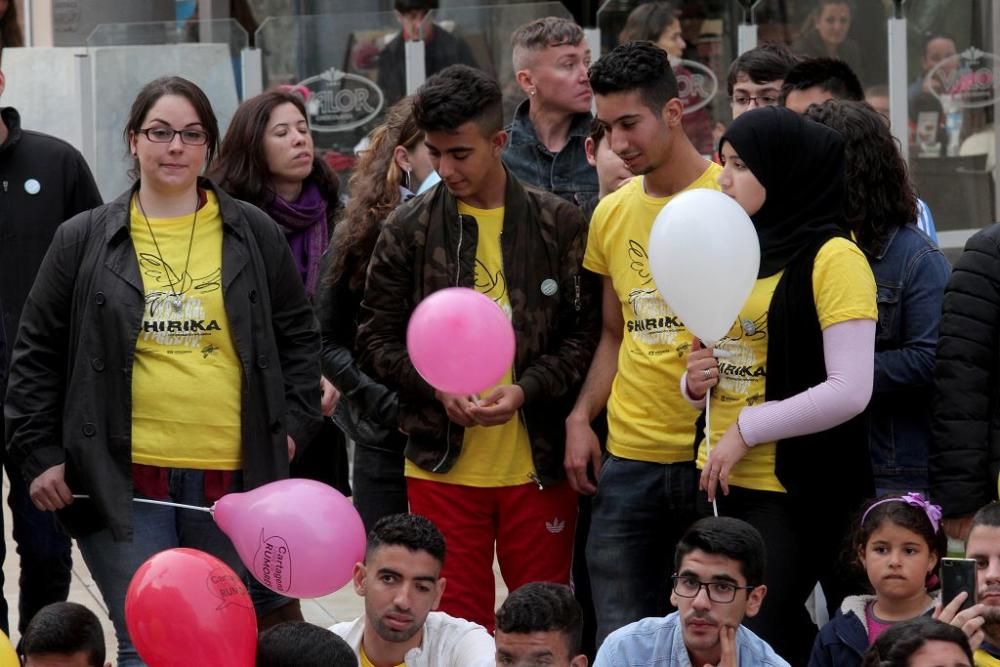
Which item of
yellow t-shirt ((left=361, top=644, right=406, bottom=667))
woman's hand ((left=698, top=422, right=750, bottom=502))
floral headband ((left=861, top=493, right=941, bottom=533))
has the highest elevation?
woman's hand ((left=698, top=422, right=750, bottom=502))

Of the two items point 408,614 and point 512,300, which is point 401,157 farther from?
point 408,614

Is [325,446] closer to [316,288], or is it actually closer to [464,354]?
[316,288]

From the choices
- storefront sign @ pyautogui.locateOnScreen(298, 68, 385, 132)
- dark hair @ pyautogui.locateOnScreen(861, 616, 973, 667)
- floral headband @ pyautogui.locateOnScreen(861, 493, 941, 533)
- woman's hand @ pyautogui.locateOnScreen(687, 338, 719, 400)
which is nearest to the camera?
dark hair @ pyautogui.locateOnScreen(861, 616, 973, 667)

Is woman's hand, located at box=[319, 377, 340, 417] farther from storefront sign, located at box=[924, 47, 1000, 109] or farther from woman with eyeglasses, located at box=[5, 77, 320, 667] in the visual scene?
storefront sign, located at box=[924, 47, 1000, 109]

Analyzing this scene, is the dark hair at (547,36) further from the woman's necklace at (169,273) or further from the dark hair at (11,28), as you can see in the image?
the dark hair at (11,28)

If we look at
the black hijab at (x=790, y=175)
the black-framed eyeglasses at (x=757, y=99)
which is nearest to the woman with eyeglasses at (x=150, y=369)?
the black hijab at (x=790, y=175)

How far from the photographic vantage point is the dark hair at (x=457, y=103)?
5.30 metres

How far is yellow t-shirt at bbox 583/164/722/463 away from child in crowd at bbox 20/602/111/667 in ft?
5.05

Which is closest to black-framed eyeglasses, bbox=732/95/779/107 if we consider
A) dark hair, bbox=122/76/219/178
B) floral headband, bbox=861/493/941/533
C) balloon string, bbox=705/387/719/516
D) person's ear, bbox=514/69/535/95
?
person's ear, bbox=514/69/535/95

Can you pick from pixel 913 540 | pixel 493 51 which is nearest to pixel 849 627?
pixel 913 540

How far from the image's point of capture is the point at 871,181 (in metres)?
5.40

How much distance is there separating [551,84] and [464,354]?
5.71 ft

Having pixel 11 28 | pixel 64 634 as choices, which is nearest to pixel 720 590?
pixel 64 634

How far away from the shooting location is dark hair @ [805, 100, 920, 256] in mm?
5387
